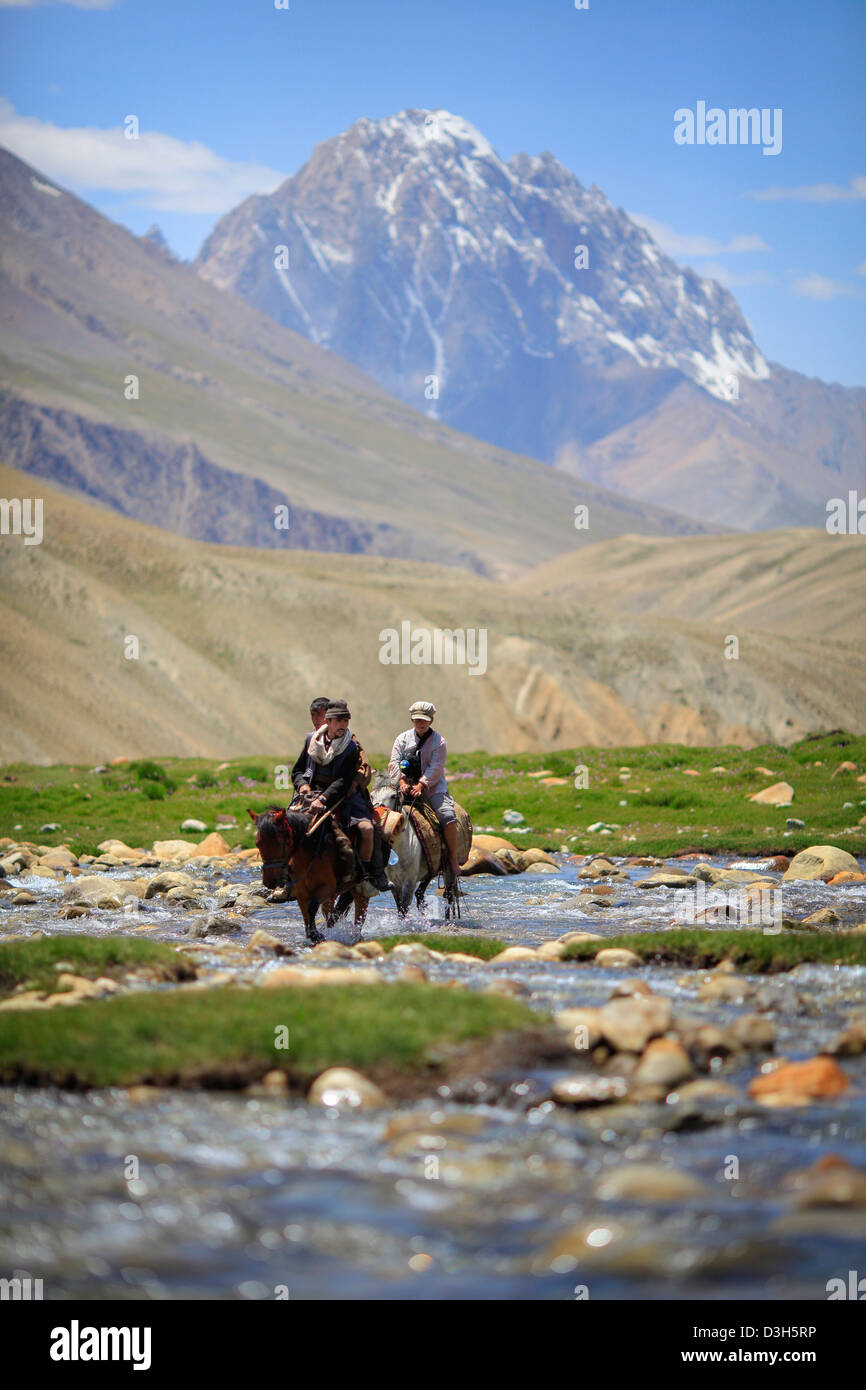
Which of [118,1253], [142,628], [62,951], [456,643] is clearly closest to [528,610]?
[456,643]

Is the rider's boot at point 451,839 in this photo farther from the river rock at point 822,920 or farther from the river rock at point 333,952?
the river rock at point 822,920

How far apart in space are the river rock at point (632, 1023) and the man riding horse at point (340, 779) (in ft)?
19.1

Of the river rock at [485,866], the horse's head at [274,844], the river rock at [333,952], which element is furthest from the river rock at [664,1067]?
the river rock at [485,866]

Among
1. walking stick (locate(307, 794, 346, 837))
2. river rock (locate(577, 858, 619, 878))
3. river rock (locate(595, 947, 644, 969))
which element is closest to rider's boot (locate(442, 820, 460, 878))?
walking stick (locate(307, 794, 346, 837))

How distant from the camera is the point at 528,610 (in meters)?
81.3

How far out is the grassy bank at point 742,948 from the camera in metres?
12.8

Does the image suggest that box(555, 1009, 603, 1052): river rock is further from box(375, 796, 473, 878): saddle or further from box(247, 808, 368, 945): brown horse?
box(375, 796, 473, 878): saddle

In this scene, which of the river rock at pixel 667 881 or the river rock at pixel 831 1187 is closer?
the river rock at pixel 831 1187

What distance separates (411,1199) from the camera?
23.6 feet

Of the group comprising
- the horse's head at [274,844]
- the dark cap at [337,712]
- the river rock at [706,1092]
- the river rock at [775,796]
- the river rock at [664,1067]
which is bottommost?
the river rock at [706,1092]

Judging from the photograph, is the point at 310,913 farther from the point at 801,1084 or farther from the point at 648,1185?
the point at 648,1185

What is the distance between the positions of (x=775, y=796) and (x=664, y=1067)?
2123 cm

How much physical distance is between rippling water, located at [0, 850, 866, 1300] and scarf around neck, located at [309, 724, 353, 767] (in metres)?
6.52

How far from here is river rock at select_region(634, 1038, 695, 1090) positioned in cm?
876
